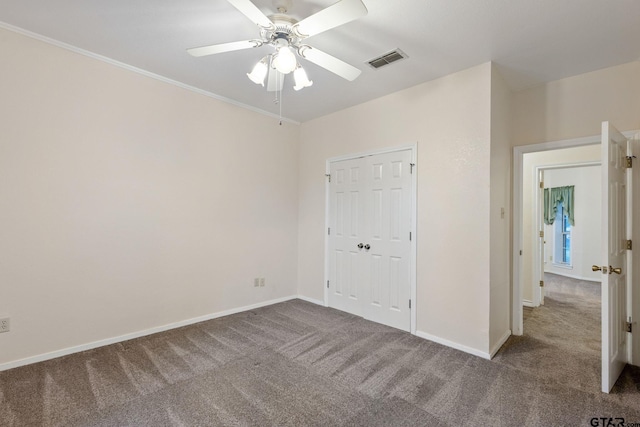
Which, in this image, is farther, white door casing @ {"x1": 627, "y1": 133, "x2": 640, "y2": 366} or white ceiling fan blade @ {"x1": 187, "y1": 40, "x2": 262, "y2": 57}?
white door casing @ {"x1": 627, "y1": 133, "x2": 640, "y2": 366}

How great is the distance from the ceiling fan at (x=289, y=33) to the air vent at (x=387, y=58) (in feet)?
1.94

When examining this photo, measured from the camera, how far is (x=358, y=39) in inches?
93.6

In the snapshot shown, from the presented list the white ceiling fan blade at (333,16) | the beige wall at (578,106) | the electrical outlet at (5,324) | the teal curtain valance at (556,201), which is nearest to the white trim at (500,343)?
the beige wall at (578,106)

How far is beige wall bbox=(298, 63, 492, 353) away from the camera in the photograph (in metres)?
2.72

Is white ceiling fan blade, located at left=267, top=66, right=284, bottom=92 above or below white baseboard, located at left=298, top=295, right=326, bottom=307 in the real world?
above

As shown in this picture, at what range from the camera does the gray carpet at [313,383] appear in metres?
1.86

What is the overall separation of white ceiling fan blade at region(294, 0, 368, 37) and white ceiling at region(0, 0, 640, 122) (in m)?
0.34

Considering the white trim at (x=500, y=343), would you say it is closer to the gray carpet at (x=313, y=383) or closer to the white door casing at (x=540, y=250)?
the gray carpet at (x=313, y=383)

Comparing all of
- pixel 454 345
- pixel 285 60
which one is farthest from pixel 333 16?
pixel 454 345

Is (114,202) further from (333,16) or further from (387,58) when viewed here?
(387,58)

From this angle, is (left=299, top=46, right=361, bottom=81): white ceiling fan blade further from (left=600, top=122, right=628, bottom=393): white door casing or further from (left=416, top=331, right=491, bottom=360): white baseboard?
(left=416, top=331, right=491, bottom=360): white baseboard

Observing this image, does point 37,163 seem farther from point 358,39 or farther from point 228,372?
point 358,39

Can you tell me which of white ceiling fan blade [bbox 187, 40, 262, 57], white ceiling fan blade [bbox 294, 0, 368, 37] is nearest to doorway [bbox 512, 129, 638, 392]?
white ceiling fan blade [bbox 294, 0, 368, 37]

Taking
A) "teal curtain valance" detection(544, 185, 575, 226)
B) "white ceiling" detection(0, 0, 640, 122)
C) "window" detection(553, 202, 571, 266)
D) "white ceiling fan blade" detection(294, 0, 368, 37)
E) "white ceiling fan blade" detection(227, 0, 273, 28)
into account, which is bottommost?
"window" detection(553, 202, 571, 266)
